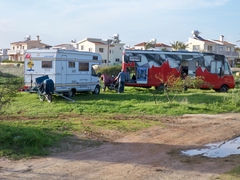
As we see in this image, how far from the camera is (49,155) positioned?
8.73m

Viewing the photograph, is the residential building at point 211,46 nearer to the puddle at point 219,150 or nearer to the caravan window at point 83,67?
the caravan window at point 83,67

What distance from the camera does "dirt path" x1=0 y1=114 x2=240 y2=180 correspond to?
24.0 ft

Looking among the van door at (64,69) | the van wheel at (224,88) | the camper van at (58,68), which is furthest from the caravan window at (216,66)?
the van door at (64,69)

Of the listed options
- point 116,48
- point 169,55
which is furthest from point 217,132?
point 116,48

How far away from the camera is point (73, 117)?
14.3m

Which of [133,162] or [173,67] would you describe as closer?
[133,162]

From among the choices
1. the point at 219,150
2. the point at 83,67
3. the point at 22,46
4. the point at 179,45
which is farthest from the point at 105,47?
the point at 219,150

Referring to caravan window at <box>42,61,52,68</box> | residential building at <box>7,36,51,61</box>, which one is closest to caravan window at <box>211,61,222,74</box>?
caravan window at <box>42,61,52,68</box>

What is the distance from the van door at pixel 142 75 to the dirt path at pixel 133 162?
1415 centimetres

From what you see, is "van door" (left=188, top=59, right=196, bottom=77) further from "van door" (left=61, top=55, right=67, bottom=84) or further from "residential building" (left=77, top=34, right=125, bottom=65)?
"residential building" (left=77, top=34, right=125, bottom=65)

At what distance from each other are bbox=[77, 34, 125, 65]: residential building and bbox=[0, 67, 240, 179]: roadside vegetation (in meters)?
53.1

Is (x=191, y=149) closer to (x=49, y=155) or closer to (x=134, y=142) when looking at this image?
(x=134, y=142)

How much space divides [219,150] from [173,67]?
1646cm

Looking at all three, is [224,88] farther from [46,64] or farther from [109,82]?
[46,64]
